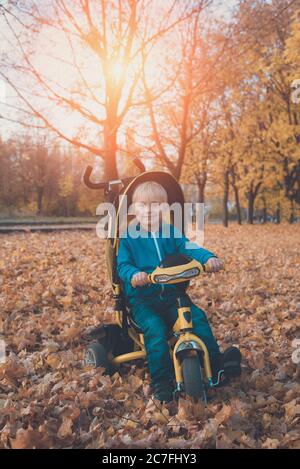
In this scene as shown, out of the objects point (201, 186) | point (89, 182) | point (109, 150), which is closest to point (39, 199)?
Answer: point (201, 186)

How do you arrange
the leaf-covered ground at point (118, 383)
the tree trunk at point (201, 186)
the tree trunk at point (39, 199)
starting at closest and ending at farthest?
the leaf-covered ground at point (118, 383), the tree trunk at point (201, 186), the tree trunk at point (39, 199)

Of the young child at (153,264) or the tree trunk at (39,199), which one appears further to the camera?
the tree trunk at (39,199)

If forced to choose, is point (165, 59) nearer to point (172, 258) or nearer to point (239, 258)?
point (239, 258)

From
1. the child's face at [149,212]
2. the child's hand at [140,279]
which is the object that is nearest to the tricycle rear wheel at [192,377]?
the child's hand at [140,279]

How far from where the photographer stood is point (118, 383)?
3.23m

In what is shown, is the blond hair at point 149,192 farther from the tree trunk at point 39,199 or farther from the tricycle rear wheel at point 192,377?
the tree trunk at point 39,199

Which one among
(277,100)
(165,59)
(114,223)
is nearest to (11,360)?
(114,223)

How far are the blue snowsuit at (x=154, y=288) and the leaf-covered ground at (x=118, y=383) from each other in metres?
0.37

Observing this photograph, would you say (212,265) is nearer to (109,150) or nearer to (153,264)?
(153,264)

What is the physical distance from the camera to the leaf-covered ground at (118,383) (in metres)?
2.52

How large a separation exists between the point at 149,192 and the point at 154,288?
0.70 metres

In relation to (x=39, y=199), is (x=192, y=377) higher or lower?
lower

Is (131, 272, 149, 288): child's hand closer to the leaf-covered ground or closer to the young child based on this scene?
the young child

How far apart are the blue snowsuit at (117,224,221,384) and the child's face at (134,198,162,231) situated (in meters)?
0.08
